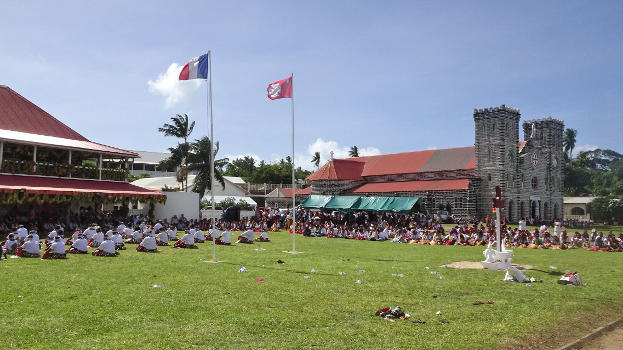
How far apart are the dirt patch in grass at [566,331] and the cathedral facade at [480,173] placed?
122 feet

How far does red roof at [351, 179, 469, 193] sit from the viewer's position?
47.1m

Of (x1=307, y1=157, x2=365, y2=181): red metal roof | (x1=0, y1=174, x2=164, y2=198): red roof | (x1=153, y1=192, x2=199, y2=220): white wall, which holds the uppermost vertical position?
(x1=307, y1=157, x2=365, y2=181): red metal roof

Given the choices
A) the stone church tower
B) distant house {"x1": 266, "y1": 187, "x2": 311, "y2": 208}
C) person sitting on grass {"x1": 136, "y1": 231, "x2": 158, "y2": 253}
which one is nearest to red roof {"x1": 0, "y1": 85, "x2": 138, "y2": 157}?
person sitting on grass {"x1": 136, "y1": 231, "x2": 158, "y2": 253}

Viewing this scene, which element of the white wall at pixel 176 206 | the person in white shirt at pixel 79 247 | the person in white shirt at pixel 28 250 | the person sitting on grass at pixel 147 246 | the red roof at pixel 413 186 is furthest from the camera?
the red roof at pixel 413 186

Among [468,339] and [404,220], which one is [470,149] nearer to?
[404,220]

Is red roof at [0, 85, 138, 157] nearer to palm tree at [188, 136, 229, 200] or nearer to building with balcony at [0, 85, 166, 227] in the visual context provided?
building with balcony at [0, 85, 166, 227]

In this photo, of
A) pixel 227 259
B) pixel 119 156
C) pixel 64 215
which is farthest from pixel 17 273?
pixel 119 156

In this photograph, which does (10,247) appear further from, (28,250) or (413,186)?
(413,186)

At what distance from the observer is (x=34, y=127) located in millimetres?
32031

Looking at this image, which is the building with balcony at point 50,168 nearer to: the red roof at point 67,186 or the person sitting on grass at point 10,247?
the red roof at point 67,186

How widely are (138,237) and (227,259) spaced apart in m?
7.45

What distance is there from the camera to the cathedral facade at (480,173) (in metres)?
48.0

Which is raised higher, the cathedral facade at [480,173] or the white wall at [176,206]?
the cathedral facade at [480,173]

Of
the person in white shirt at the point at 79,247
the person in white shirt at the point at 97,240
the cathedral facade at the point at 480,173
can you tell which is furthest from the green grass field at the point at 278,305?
the cathedral facade at the point at 480,173
